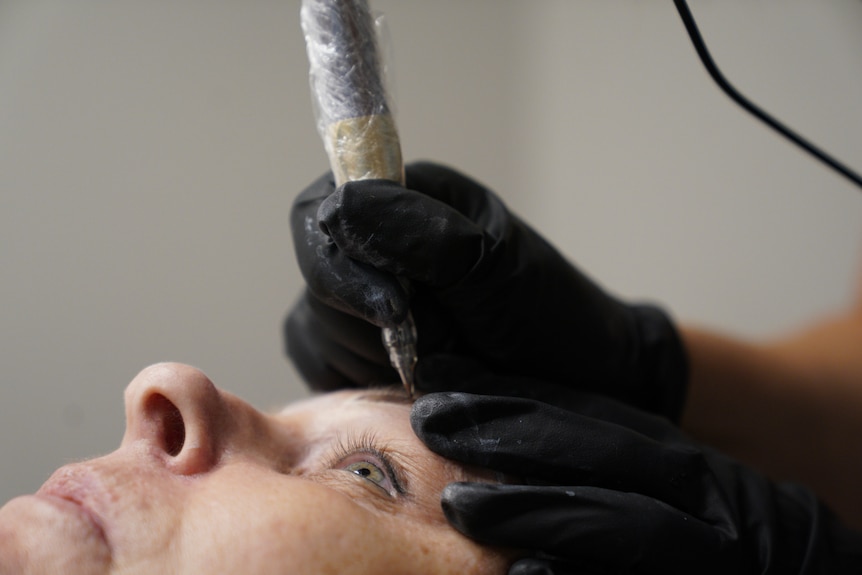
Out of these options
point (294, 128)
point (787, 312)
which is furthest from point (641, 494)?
point (787, 312)

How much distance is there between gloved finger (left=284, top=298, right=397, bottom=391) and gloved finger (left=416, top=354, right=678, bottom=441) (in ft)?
0.27

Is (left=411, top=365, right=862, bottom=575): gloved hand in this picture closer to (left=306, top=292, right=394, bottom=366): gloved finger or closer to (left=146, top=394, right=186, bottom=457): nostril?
(left=306, top=292, right=394, bottom=366): gloved finger

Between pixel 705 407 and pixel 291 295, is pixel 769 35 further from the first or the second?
pixel 291 295

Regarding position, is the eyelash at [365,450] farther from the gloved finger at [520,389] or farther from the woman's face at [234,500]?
the gloved finger at [520,389]

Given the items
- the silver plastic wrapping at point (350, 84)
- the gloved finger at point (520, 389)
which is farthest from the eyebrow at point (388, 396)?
the silver plastic wrapping at point (350, 84)

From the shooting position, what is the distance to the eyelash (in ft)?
2.22

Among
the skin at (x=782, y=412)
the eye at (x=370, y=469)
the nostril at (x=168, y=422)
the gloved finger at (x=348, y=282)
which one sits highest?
the gloved finger at (x=348, y=282)

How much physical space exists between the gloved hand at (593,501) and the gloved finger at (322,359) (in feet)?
0.46

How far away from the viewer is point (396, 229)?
2.29ft

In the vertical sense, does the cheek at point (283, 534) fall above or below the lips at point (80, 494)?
below

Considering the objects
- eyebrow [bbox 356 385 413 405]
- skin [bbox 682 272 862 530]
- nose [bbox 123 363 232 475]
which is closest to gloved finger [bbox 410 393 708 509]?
eyebrow [bbox 356 385 413 405]

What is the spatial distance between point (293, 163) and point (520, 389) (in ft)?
2.74

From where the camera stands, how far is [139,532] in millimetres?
554

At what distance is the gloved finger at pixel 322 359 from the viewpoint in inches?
35.3
